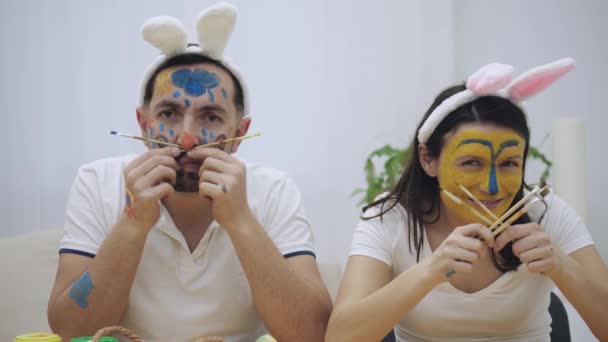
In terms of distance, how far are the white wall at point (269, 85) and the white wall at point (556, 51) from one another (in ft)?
0.78

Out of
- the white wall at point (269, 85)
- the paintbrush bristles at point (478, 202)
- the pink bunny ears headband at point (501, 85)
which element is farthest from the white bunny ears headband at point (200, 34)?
the white wall at point (269, 85)

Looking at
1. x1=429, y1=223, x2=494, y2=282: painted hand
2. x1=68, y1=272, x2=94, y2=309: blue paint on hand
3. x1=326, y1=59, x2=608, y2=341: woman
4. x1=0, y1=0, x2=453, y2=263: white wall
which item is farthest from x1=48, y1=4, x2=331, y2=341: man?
x1=0, y1=0, x2=453, y2=263: white wall

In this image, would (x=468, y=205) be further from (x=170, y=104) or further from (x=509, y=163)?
(x=170, y=104)

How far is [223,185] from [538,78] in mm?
705

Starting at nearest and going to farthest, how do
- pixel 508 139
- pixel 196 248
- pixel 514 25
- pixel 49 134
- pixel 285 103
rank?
pixel 508 139
pixel 196 248
pixel 49 134
pixel 285 103
pixel 514 25

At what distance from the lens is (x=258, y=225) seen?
1.52 metres

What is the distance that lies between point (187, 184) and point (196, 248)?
0.16 metres

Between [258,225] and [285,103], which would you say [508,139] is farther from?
[285,103]

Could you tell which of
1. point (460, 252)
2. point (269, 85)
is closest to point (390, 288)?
point (460, 252)

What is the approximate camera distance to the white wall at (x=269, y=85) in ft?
9.48

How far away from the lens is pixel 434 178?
66.1 inches

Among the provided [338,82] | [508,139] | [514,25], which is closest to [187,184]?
[508,139]

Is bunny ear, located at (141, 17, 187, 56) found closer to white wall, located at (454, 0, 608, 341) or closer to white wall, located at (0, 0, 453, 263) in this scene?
white wall, located at (0, 0, 453, 263)

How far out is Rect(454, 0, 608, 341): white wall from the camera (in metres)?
3.30
